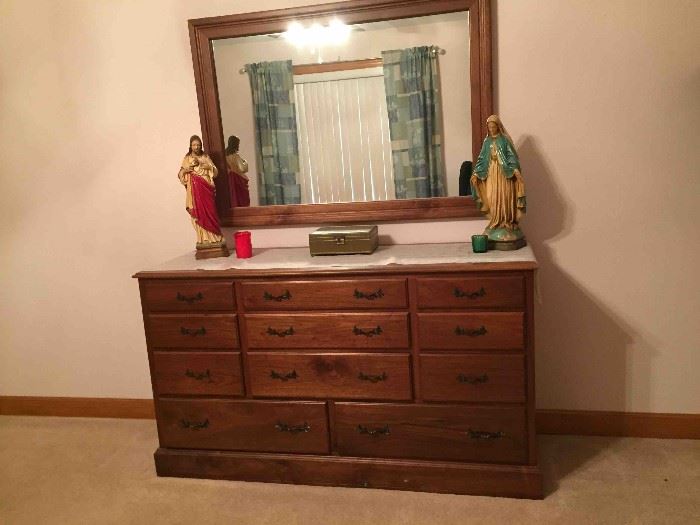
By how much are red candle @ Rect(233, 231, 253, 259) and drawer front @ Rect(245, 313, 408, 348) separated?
0.31 meters

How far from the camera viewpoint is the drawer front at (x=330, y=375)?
213 cm

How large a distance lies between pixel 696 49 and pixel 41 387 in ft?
11.2

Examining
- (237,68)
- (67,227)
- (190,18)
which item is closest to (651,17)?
(237,68)

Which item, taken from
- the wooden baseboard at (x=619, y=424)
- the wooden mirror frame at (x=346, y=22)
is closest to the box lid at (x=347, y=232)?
the wooden mirror frame at (x=346, y=22)

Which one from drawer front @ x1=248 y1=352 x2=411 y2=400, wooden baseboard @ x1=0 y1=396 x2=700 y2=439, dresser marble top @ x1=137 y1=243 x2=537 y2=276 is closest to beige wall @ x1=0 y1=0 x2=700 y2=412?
wooden baseboard @ x1=0 y1=396 x2=700 y2=439

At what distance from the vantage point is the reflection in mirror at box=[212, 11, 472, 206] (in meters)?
2.35

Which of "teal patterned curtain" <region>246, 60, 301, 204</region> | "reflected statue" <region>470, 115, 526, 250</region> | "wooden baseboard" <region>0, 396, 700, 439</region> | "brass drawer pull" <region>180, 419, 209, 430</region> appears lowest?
"wooden baseboard" <region>0, 396, 700, 439</region>

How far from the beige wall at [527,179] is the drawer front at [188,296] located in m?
0.49

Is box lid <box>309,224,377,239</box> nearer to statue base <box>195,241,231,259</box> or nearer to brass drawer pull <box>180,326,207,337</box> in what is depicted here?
statue base <box>195,241,231,259</box>

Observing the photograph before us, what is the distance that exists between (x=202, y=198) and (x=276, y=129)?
44 cm

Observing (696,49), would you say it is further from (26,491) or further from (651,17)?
(26,491)

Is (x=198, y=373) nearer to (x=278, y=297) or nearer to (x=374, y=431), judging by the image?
(x=278, y=297)

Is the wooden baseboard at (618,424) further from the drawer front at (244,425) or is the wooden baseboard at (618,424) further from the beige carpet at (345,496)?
the drawer front at (244,425)

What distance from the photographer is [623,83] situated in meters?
2.25
